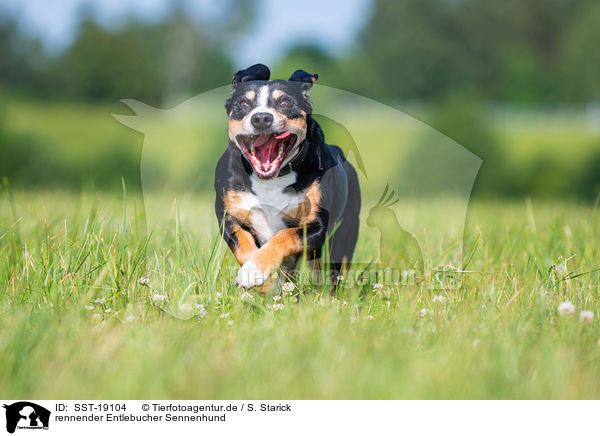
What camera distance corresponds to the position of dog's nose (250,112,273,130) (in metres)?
2.75

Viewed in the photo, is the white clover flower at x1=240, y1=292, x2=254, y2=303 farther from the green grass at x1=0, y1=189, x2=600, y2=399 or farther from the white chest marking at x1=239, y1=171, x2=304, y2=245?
the white chest marking at x1=239, y1=171, x2=304, y2=245

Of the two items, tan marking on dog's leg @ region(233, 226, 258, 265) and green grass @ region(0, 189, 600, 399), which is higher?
tan marking on dog's leg @ region(233, 226, 258, 265)

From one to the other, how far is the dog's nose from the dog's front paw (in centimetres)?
65

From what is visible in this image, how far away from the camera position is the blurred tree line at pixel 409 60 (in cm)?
1568

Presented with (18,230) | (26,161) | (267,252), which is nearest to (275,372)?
(267,252)

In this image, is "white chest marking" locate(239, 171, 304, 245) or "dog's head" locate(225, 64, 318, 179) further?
"white chest marking" locate(239, 171, 304, 245)

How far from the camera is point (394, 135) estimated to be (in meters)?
18.4

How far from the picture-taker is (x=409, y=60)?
4406cm
